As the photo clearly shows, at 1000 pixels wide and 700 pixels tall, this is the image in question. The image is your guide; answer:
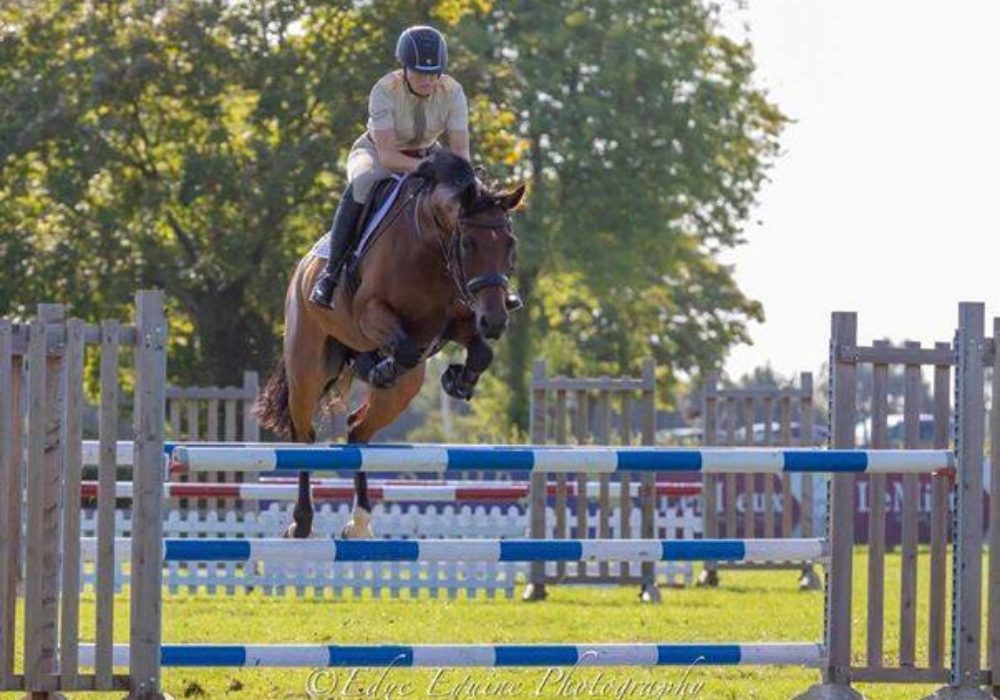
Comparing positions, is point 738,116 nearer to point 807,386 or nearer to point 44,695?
point 807,386

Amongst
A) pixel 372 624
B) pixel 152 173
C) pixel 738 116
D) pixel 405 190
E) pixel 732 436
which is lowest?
pixel 372 624

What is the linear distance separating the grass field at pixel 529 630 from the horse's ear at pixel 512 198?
206 centimetres

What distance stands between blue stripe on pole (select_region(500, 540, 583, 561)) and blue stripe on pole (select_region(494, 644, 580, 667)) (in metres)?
0.33

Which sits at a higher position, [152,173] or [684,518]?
[152,173]

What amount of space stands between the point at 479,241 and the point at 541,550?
1791mm

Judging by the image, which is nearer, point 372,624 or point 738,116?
point 372,624

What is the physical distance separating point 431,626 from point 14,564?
19.2 ft

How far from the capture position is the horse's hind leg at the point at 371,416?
35.2 feet

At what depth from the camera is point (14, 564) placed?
795 centimetres

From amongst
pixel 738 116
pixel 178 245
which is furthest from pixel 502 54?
pixel 178 245

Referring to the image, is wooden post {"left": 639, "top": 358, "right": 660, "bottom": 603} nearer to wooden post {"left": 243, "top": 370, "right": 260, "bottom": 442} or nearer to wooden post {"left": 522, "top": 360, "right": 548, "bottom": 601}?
wooden post {"left": 522, "top": 360, "right": 548, "bottom": 601}

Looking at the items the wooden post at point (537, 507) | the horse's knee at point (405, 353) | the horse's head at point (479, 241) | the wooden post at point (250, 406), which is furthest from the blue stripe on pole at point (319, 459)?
the wooden post at point (250, 406)

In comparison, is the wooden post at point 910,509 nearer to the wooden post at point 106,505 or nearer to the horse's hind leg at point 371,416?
the horse's hind leg at point 371,416

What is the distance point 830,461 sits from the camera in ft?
26.9
